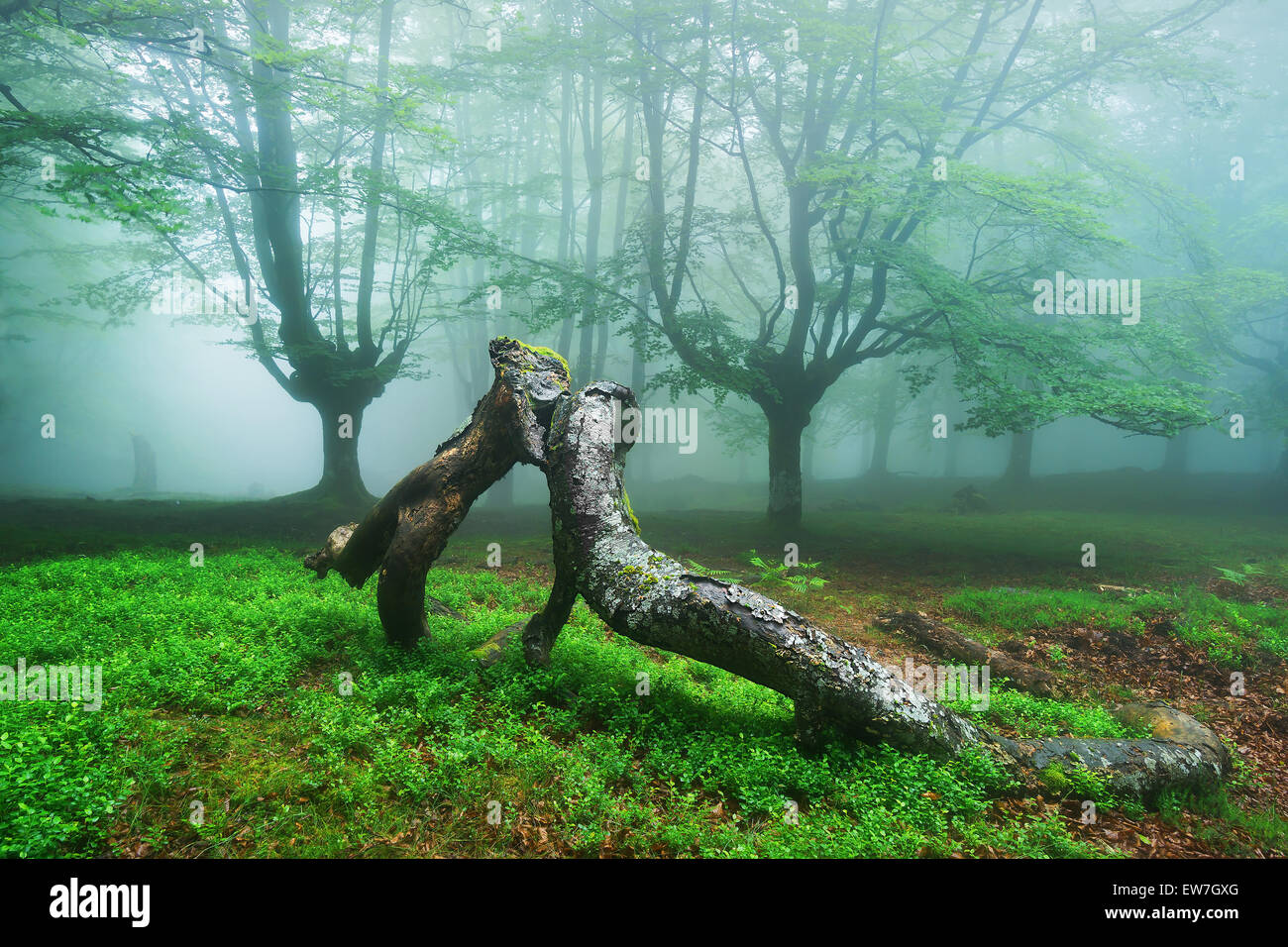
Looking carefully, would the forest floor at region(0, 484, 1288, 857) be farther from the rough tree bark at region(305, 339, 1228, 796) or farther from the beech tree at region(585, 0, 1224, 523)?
the beech tree at region(585, 0, 1224, 523)

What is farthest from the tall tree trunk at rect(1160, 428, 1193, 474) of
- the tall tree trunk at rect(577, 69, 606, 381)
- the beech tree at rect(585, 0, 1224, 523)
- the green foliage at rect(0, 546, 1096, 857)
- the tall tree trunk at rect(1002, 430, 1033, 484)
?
the green foliage at rect(0, 546, 1096, 857)

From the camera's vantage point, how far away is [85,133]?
30.0 ft

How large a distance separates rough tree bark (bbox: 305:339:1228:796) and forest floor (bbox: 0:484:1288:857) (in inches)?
9.9

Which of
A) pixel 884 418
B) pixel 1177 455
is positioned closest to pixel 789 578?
pixel 884 418

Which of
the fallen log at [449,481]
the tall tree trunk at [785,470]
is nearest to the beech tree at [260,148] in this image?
the fallen log at [449,481]

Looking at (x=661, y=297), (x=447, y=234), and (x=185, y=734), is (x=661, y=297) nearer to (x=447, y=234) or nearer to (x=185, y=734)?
(x=447, y=234)

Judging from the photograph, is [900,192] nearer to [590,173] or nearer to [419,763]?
[419,763]

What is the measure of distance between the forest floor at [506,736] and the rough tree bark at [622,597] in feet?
0.82

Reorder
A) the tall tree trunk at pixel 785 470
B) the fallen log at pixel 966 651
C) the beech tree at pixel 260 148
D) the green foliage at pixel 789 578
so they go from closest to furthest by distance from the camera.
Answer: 1. the fallen log at pixel 966 651
2. the beech tree at pixel 260 148
3. the green foliage at pixel 789 578
4. the tall tree trunk at pixel 785 470

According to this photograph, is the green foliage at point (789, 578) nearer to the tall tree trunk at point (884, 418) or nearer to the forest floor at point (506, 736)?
the forest floor at point (506, 736)

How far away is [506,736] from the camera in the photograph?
162 inches

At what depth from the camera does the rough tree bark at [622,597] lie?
161 inches
